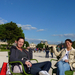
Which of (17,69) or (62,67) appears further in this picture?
(62,67)

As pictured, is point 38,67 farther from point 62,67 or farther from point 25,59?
point 62,67

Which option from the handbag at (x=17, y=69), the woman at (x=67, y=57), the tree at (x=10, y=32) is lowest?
the handbag at (x=17, y=69)

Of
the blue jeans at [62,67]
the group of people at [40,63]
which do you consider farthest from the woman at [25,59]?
the blue jeans at [62,67]

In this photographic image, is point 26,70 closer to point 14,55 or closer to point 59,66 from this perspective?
point 14,55

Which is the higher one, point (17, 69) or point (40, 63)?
point (40, 63)

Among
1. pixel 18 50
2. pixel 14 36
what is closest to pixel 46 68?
pixel 18 50

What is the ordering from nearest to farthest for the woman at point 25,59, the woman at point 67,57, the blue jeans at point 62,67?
the woman at point 25,59, the blue jeans at point 62,67, the woman at point 67,57

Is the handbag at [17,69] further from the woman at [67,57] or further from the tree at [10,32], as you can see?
the tree at [10,32]

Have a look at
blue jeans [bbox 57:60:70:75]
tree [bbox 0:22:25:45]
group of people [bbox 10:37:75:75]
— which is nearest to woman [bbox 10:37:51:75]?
group of people [bbox 10:37:75:75]

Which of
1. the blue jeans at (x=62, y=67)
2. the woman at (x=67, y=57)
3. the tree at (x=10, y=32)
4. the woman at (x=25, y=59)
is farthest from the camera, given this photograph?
the tree at (x=10, y=32)

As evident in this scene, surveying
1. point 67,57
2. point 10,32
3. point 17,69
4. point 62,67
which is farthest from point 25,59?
point 10,32

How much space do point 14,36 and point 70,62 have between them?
47.2m

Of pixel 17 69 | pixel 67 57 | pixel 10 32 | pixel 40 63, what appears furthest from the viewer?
pixel 10 32

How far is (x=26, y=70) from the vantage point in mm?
3252
